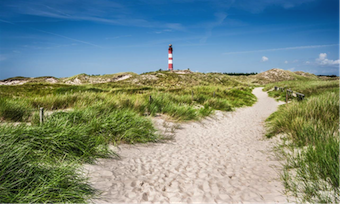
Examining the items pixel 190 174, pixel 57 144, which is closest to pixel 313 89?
pixel 190 174

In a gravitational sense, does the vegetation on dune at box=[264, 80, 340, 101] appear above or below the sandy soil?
above

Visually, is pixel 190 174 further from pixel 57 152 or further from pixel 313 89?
pixel 313 89

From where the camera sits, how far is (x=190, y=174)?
472 cm

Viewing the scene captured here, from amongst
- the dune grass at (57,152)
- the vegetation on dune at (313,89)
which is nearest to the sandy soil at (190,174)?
the dune grass at (57,152)

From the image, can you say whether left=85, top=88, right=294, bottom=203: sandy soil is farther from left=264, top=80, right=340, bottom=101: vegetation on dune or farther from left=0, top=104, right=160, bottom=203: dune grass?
left=264, top=80, right=340, bottom=101: vegetation on dune

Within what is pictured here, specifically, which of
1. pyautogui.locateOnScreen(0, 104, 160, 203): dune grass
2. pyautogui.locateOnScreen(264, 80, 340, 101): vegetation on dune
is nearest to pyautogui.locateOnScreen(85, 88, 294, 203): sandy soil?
pyautogui.locateOnScreen(0, 104, 160, 203): dune grass

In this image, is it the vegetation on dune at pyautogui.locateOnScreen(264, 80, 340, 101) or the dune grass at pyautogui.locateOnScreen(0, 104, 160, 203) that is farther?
the vegetation on dune at pyautogui.locateOnScreen(264, 80, 340, 101)

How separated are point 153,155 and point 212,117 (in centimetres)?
693

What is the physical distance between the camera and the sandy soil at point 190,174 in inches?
145

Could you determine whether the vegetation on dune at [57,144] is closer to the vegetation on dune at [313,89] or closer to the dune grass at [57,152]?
the dune grass at [57,152]

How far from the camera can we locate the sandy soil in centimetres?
368

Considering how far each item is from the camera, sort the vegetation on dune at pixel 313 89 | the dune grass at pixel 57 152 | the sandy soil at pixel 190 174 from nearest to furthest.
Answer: the dune grass at pixel 57 152
the sandy soil at pixel 190 174
the vegetation on dune at pixel 313 89

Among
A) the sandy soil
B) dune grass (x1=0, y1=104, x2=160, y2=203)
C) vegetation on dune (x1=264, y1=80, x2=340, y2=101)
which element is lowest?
the sandy soil

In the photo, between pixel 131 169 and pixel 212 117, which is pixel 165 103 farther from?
pixel 131 169
